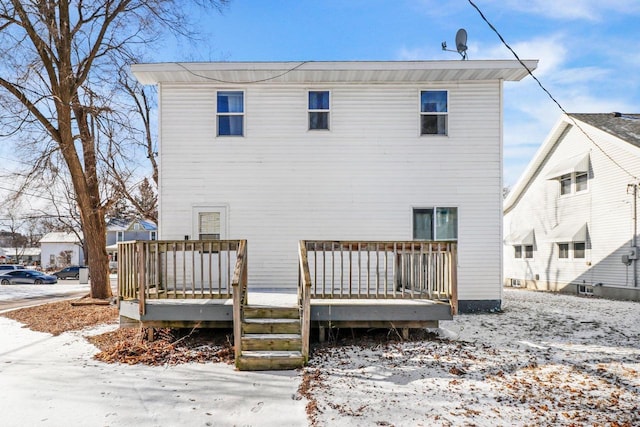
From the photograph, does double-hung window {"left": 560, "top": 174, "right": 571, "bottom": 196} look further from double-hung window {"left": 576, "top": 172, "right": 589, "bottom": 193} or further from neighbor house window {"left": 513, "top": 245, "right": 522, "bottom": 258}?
neighbor house window {"left": 513, "top": 245, "right": 522, "bottom": 258}

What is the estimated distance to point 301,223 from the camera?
30.3 feet

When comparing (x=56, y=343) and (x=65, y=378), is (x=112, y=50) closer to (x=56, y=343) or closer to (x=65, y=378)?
(x=56, y=343)

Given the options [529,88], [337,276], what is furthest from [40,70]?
[529,88]

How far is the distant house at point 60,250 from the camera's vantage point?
44062 millimetres

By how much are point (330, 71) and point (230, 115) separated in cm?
259

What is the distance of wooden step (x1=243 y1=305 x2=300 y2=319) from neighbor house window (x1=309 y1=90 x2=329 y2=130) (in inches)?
186

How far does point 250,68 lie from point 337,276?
513cm

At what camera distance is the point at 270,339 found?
18.9 ft

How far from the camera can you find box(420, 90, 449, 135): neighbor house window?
370 inches

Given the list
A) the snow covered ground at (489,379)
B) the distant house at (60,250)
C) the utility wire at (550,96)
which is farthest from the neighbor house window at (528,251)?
the distant house at (60,250)

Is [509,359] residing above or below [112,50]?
below

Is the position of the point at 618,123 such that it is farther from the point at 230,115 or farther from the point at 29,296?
the point at 29,296

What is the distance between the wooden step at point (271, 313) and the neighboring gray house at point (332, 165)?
2.70 m

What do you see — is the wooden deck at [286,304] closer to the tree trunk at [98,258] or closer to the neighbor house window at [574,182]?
the tree trunk at [98,258]
